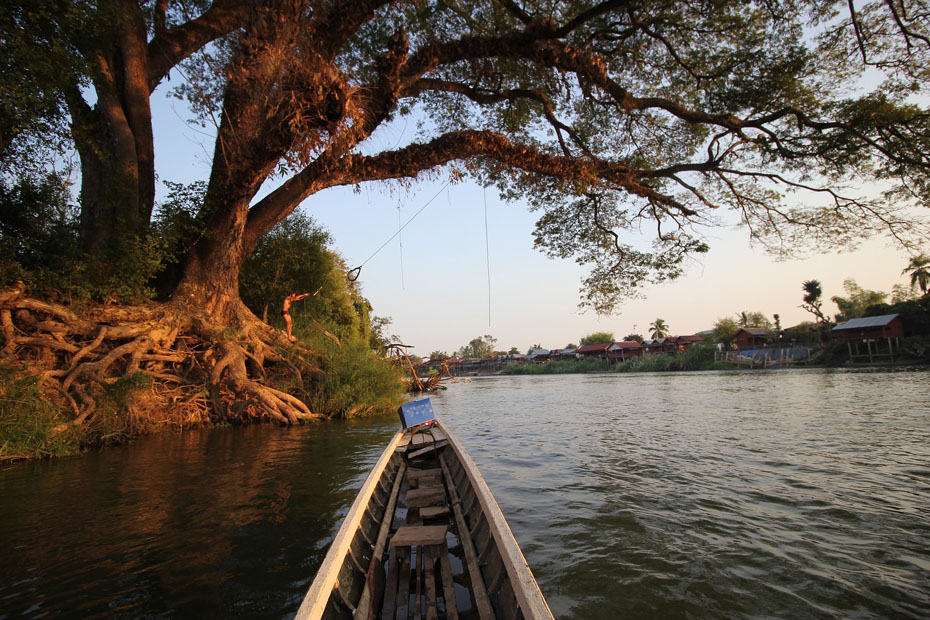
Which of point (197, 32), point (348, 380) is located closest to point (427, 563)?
point (348, 380)

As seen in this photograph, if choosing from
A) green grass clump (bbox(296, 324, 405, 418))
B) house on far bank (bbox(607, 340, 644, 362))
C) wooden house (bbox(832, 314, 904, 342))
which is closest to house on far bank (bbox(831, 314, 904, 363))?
wooden house (bbox(832, 314, 904, 342))

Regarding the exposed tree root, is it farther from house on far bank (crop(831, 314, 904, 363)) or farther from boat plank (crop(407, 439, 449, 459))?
house on far bank (crop(831, 314, 904, 363))

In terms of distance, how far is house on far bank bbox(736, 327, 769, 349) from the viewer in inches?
2040

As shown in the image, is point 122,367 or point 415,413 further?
point 122,367

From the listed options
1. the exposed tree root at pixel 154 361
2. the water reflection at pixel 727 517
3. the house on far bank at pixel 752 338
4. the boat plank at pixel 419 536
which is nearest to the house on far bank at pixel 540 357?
the house on far bank at pixel 752 338

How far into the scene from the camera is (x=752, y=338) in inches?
2068

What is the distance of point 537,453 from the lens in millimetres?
9516

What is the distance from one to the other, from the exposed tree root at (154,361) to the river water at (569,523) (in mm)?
1360

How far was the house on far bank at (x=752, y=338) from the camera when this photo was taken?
51.8m

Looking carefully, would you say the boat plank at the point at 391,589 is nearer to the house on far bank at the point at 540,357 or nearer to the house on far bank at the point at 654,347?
the house on far bank at the point at 654,347

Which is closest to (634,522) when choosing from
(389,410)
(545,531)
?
(545,531)

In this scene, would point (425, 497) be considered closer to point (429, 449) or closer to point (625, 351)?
point (429, 449)

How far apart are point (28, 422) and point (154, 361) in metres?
3.31

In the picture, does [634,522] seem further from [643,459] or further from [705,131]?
[705,131]
